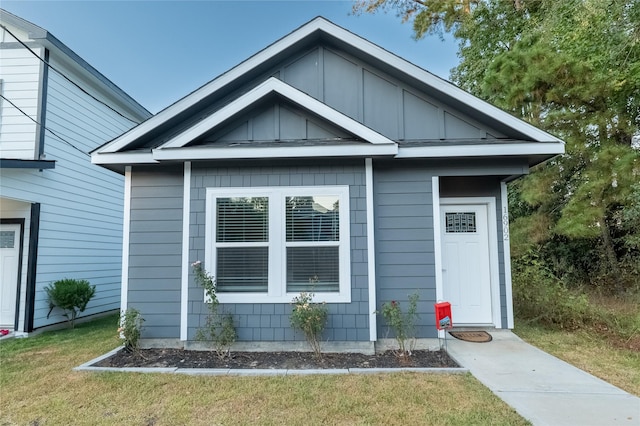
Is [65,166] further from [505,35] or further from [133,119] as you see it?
[505,35]

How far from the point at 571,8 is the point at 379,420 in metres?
9.40

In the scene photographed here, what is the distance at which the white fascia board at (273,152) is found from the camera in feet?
15.8

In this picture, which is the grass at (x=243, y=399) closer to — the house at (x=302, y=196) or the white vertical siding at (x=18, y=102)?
the house at (x=302, y=196)

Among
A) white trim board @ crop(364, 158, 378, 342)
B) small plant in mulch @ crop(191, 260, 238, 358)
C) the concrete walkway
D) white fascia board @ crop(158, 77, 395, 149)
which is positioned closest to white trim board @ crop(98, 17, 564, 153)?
white fascia board @ crop(158, 77, 395, 149)

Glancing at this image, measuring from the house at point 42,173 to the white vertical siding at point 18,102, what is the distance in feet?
0.06

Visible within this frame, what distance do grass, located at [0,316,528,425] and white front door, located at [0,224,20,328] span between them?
9.93ft

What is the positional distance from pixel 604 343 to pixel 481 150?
350 cm

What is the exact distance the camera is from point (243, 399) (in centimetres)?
348

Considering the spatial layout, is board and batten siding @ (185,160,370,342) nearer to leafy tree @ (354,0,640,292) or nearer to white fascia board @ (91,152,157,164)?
white fascia board @ (91,152,157,164)

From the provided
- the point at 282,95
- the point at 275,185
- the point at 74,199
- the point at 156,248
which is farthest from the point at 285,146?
the point at 74,199

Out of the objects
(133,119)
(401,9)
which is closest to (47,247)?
(133,119)

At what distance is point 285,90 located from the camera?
515 centimetres

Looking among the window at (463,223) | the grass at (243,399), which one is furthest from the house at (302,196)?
the grass at (243,399)

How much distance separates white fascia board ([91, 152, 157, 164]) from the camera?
516cm
